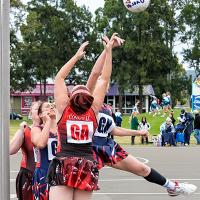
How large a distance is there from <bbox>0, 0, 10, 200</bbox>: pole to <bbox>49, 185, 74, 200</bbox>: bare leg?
1.40 ft

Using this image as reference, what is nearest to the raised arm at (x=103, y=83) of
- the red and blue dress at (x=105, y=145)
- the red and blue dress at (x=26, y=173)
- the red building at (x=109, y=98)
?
the red and blue dress at (x=26, y=173)

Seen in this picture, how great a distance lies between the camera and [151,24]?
6309 centimetres

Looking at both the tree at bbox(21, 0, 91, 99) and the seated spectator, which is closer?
the seated spectator

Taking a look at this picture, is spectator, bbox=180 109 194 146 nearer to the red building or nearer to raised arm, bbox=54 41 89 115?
raised arm, bbox=54 41 89 115

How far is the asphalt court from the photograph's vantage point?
35.2 feet

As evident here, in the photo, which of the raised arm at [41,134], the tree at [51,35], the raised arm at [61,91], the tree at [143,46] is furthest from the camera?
the tree at [51,35]

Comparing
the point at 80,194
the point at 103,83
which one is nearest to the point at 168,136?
the point at 103,83

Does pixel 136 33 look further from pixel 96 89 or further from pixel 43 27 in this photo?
pixel 96 89

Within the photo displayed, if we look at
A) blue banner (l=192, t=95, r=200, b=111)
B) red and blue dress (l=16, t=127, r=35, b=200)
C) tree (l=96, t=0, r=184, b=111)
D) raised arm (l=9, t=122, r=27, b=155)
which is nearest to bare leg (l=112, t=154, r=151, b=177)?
red and blue dress (l=16, t=127, r=35, b=200)

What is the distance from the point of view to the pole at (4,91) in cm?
475

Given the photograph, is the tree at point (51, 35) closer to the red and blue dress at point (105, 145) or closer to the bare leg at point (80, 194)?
the red and blue dress at point (105, 145)

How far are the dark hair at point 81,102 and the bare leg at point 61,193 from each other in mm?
666

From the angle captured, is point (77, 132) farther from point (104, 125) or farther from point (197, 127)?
point (197, 127)

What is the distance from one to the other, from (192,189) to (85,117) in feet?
9.99
